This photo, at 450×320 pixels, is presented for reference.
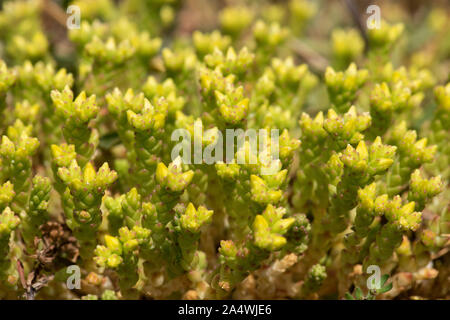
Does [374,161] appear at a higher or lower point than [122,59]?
lower

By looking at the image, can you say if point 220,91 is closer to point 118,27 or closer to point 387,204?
point 387,204

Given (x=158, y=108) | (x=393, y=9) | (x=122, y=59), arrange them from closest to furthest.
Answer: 1. (x=158, y=108)
2. (x=122, y=59)
3. (x=393, y=9)

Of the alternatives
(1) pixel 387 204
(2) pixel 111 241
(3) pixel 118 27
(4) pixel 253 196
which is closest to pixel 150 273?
(2) pixel 111 241

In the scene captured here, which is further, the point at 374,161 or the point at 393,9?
the point at 393,9

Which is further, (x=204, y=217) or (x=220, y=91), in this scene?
(x=220, y=91)

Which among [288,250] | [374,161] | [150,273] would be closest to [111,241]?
[150,273]

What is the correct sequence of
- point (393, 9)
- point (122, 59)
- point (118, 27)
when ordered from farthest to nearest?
point (393, 9) < point (118, 27) < point (122, 59)

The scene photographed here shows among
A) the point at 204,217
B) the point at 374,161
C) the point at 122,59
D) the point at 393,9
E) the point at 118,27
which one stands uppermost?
the point at 393,9

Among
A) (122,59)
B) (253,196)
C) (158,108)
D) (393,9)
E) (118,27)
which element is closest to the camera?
(253,196)

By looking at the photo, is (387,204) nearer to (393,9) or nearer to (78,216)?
(78,216)
